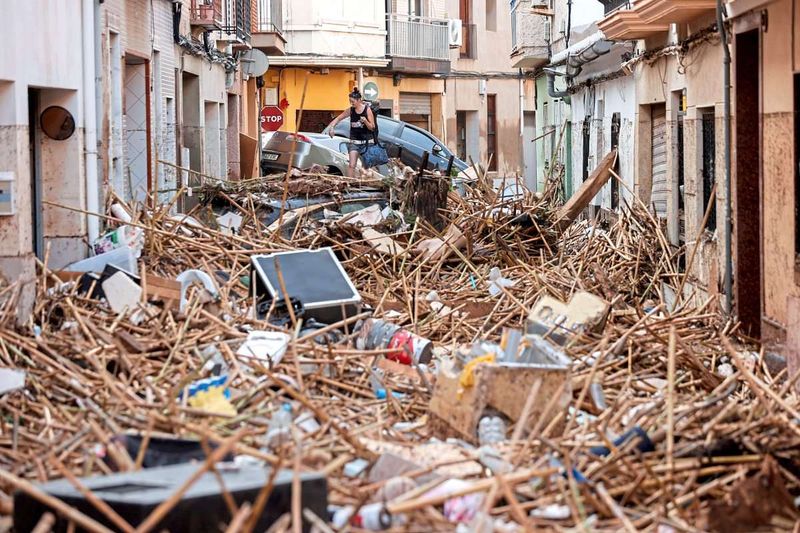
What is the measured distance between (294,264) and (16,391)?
11.8 ft

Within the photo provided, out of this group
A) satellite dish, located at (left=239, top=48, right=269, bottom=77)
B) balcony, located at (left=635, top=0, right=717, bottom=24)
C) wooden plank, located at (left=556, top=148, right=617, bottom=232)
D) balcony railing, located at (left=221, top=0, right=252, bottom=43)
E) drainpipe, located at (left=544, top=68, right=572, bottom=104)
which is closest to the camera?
balcony, located at (left=635, top=0, right=717, bottom=24)

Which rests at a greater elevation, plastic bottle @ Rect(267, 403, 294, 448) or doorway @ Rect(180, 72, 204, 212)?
doorway @ Rect(180, 72, 204, 212)

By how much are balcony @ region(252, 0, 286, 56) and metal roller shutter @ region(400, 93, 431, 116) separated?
30.2 feet

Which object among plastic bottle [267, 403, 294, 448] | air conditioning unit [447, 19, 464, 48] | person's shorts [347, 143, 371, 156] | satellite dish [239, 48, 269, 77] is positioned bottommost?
plastic bottle [267, 403, 294, 448]

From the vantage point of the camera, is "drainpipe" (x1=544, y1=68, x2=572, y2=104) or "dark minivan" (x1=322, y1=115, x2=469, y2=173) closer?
"drainpipe" (x1=544, y1=68, x2=572, y2=104)

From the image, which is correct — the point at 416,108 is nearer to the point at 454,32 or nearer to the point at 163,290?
the point at 454,32

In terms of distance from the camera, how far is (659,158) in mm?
17078

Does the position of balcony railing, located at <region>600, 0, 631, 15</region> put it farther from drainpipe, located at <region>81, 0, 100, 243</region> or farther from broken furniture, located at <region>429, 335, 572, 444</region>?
broken furniture, located at <region>429, 335, 572, 444</region>

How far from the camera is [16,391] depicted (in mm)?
8258

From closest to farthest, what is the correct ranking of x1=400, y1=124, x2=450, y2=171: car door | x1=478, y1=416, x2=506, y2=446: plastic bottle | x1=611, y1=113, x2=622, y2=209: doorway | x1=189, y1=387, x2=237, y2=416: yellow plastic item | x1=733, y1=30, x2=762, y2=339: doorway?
x1=478, y1=416, x2=506, y2=446: plastic bottle
x1=189, y1=387, x2=237, y2=416: yellow plastic item
x1=733, y1=30, x2=762, y2=339: doorway
x1=611, y1=113, x2=622, y2=209: doorway
x1=400, y1=124, x2=450, y2=171: car door

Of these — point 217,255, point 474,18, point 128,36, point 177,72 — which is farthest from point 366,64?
point 217,255

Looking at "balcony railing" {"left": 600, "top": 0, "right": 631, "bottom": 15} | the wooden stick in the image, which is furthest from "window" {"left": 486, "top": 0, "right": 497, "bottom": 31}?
the wooden stick

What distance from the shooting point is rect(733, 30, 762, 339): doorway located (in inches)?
469

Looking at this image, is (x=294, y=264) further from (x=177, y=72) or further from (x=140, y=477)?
(x=177, y=72)
